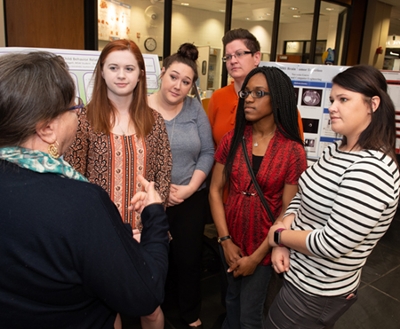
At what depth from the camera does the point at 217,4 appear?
6941 millimetres

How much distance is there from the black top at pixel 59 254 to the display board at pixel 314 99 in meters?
2.13

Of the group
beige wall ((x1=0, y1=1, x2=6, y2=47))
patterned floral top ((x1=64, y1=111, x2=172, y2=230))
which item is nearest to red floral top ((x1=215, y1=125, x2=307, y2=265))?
patterned floral top ((x1=64, y1=111, x2=172, y2=230))

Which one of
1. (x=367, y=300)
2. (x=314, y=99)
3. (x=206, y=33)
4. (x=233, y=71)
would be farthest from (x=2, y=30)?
(x=206, y=33)

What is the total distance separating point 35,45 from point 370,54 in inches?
317

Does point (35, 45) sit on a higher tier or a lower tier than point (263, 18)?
lower

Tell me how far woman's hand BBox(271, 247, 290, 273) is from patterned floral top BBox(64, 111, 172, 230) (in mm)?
656

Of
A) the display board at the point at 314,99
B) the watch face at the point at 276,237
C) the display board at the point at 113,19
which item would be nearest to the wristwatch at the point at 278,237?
the watch face at the point at 276,237

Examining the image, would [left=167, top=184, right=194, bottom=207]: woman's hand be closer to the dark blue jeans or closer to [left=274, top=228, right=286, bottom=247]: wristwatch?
the dark blue jeans

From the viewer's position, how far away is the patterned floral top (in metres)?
1.51

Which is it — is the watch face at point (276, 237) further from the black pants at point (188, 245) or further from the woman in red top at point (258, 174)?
the black pants at point (188, 245)

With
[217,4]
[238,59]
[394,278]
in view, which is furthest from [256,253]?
[217,4]

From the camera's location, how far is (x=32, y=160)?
0.75m

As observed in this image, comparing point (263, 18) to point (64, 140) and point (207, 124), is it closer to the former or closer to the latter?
point (207, 124)

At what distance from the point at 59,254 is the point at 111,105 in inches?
40.5
